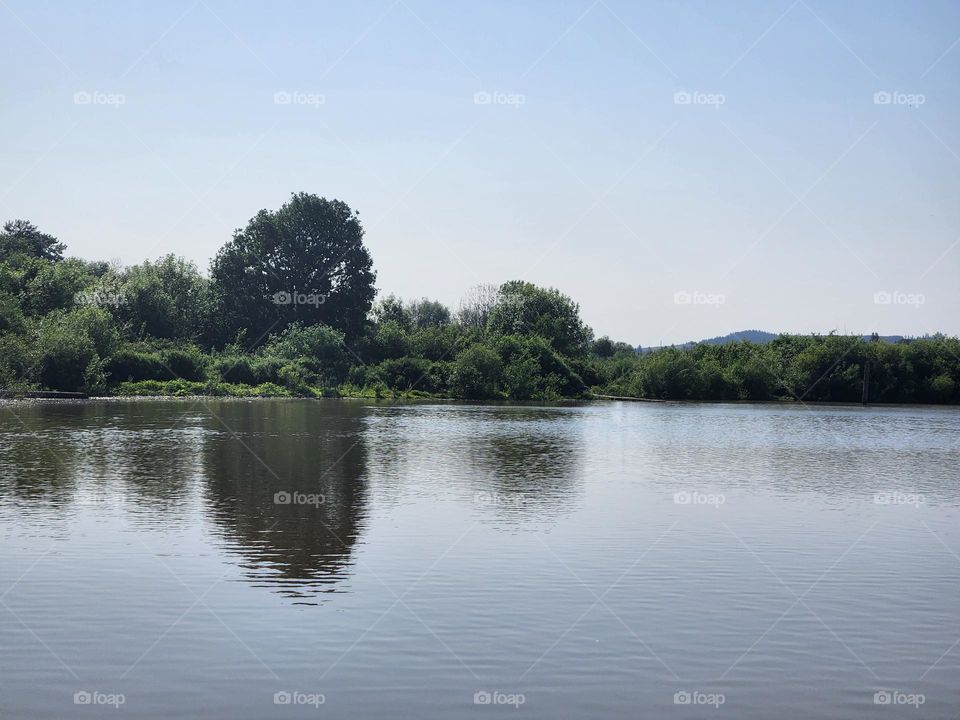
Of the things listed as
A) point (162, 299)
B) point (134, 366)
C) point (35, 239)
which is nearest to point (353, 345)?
point (162, 299)

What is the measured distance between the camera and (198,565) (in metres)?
13.1

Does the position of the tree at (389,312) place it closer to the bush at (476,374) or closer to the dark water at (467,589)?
the bush at (476,374)

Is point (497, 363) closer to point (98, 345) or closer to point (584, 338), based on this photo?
point (584, 338)

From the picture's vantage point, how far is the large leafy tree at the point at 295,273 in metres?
84.1

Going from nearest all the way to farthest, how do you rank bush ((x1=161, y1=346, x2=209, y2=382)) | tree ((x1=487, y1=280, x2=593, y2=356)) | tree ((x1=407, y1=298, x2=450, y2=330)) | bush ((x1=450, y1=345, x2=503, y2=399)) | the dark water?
the dark water → bush ((x1=161, y1=346, x2=209, y2=382)) → bush ((x1=450, y1=345, x2=503, y2=399)) → tree ((x1=487, y1=280, x2=593, y2=356)) → tree ((x1=407, y1=298, x2=450, y2=330))

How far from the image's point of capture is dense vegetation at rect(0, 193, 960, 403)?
71.9m

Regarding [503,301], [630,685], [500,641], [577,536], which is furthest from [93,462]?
[503,301]

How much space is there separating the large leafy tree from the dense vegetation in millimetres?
118

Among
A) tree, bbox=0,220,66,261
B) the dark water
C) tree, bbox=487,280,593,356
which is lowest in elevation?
the dark water

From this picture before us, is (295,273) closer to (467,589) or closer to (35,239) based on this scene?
(35,239)

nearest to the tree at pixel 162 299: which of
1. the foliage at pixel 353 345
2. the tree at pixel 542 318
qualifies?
the foliage at pixel 353 345

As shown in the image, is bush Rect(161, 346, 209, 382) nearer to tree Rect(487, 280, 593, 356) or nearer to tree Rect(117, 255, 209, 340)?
→ tree Rect(117, 255, 209, 340)

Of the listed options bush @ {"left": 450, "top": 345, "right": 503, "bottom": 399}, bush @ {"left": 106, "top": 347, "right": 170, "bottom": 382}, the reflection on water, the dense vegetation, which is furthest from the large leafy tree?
the reflection on water

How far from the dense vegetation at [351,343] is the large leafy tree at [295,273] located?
0.12m
